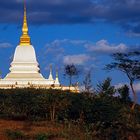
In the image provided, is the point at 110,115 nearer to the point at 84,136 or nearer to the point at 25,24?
the point at 84,136

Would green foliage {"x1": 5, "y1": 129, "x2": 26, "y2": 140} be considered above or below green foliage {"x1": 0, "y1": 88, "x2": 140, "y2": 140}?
below

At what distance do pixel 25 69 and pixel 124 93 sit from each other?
869 inches

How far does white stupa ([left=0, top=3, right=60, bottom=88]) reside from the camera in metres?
75.0

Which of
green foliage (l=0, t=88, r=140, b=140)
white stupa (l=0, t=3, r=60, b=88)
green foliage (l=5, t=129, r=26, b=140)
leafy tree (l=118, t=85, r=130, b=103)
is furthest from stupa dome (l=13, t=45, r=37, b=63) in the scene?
green foliage (l=5, t=129, r=26, b=140)

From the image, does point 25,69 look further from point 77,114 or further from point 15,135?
point 15,135

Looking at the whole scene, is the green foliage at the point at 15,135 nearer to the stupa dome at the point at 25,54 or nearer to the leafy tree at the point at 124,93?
the leafy tree at the point at 124,93

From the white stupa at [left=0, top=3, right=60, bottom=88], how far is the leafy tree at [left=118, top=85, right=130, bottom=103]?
12901 mm

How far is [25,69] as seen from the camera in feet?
260

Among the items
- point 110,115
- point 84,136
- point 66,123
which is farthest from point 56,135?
point 110,115

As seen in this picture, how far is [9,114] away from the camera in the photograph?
112 feet

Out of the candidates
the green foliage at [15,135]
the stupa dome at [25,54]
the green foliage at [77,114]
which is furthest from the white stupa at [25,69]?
the green foliage at [15,135]

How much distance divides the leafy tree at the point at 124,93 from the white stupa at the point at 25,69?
12.9 meters

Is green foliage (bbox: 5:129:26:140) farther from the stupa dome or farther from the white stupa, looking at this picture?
the stupa dome

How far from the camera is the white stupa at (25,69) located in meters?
75.0
